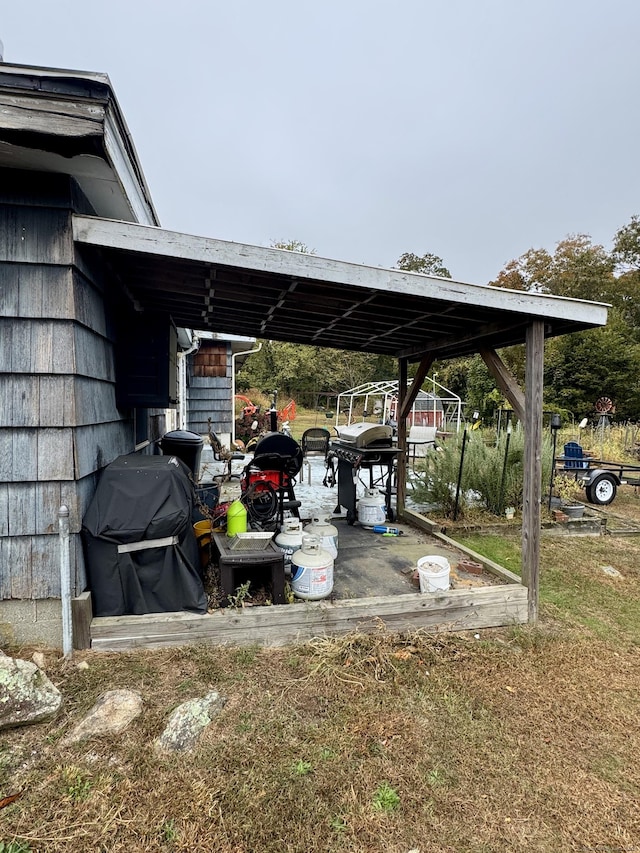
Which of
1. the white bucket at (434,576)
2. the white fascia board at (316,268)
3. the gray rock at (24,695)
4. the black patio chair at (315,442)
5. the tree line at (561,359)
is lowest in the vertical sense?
the gray rock at (24,695)

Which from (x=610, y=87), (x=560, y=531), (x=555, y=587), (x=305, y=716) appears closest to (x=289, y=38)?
(x=610, y=87)

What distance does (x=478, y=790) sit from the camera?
1.74 meters

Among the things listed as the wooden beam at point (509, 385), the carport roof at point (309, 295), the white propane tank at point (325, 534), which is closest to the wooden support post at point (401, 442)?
the carport roof at point (309, 295)

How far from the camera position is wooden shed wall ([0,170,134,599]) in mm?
2246

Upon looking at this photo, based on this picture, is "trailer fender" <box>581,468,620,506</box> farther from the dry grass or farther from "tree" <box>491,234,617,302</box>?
"tree" <box>491,234,617,302</box>

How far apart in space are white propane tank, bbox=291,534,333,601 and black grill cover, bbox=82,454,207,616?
1.88 feet

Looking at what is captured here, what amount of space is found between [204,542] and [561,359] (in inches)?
648

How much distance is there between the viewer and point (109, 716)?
1961 millimetres

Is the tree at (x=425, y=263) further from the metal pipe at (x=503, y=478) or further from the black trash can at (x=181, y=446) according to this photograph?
the black trash can at (x=181, y=446)

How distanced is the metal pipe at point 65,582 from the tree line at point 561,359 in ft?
48.2

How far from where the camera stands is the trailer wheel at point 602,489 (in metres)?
6.89

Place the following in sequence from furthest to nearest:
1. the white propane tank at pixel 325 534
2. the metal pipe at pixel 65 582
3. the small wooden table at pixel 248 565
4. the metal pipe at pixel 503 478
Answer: the metal pipe at pixel 503 478 → the white propane tank at pixel 325 534 → the small wooden table at pixel 248 565 → the metal pipe at pixel 65 582

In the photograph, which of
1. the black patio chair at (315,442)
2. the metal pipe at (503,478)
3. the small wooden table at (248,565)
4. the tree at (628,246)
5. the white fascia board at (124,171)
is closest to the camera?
the white fascia board at (124,171)

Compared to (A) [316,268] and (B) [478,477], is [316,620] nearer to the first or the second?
(A) [316,268]
